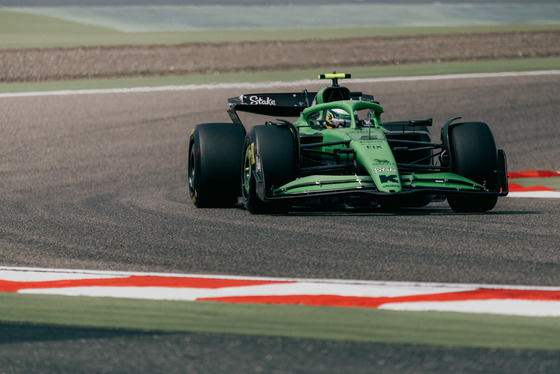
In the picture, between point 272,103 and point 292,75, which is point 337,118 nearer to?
point 272,103

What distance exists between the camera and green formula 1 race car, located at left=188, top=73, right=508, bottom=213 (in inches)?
349

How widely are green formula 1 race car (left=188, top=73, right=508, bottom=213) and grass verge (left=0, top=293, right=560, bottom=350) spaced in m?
A: 3.80

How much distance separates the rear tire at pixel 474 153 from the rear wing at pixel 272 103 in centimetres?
212

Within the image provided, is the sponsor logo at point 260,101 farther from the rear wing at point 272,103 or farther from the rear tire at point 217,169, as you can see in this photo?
the rear tire at point 217,169

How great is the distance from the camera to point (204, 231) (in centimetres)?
819

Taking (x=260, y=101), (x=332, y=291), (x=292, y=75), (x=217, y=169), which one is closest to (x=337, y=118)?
(x=217, y=169)

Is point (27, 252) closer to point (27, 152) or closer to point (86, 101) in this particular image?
point (27, 152)

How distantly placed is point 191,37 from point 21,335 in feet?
101

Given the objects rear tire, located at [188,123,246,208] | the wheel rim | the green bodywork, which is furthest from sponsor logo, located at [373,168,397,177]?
the wheel rim

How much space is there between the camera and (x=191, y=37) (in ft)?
114

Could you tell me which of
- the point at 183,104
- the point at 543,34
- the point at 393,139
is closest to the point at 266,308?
the point at 393,139

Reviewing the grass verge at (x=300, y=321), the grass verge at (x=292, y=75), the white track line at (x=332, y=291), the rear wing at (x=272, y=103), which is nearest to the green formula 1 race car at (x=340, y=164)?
the rear wing at (x=272, y=103)

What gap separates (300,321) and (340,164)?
15.7ft

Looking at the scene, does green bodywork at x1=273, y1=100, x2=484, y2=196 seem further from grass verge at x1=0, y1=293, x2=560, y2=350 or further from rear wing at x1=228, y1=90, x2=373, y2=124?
grass verge at x1=0, y1=293, x2=560, y2=350
